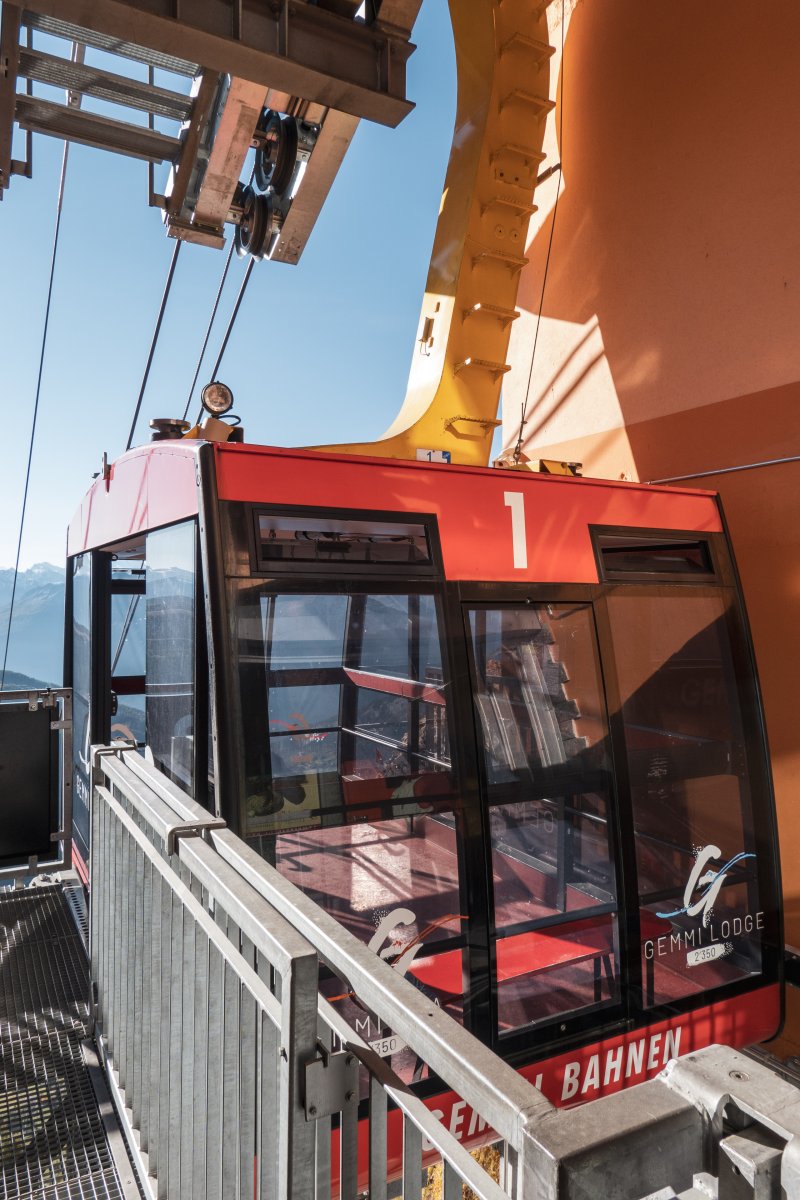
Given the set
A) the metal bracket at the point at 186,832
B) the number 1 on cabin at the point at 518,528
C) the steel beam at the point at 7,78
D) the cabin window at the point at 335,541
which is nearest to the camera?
the metal bracket at the point at 186,832

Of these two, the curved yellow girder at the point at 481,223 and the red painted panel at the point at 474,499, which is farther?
the curved yellow girder at the point at 481,223

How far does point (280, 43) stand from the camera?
3.41 metres

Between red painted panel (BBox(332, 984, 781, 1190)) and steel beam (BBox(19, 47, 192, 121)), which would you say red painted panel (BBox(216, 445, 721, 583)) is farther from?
steel beam (BBox(19, 47, 192, 121))

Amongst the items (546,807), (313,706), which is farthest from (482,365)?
(546,807)

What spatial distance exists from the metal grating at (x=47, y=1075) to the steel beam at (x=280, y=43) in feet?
12.5

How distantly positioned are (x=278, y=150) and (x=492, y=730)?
3505 millimetres

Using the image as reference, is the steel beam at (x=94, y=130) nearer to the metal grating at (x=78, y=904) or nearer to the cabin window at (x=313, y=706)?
the cabin window at (x=313, y=706)

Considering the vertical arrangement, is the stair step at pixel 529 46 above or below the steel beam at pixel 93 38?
above

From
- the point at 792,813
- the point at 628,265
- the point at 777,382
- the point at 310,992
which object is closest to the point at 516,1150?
the point at 310,992

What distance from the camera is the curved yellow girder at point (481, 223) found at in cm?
466

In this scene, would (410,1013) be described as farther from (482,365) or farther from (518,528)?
(482,365)

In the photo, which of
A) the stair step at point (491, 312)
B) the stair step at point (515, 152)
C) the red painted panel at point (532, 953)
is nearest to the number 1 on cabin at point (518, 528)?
the red painted panel at point (532, 953)

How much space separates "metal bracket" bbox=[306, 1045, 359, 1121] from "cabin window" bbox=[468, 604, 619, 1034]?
1.65 meters

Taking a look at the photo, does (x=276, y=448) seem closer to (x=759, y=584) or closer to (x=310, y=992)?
(x=310, y=992)
